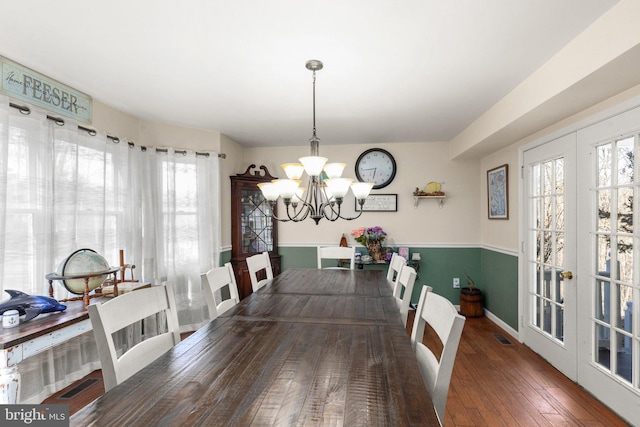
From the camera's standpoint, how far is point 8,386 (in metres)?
1.53

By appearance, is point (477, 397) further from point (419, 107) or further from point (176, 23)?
point (176, 23)

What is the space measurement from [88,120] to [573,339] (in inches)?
176

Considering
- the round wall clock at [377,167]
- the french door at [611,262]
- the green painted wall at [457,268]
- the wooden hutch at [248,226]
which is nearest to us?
the french door at [611,262]

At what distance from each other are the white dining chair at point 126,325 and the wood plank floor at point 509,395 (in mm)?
1411

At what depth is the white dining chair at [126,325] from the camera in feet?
3.86

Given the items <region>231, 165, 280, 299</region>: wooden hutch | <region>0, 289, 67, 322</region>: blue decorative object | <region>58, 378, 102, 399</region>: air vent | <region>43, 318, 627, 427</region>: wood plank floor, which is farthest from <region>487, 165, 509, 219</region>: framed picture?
<region>58, 378, 102, 399</region>: air vent

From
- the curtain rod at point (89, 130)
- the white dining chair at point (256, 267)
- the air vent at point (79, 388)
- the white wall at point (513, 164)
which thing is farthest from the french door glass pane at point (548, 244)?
the air vent at point (79, 388)

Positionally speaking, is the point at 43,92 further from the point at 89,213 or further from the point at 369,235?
the point at 369,235

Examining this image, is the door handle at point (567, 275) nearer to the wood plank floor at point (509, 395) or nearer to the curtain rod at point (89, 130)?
the wood plank floor at point (509, 395)

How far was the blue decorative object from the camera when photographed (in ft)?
6.03

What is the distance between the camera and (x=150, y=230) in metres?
3.37

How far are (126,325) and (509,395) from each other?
2.61 m

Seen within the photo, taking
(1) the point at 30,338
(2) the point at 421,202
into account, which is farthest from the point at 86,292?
(2) the point at 421,202

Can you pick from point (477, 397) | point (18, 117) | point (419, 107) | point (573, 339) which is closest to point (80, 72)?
point (18, 117)
